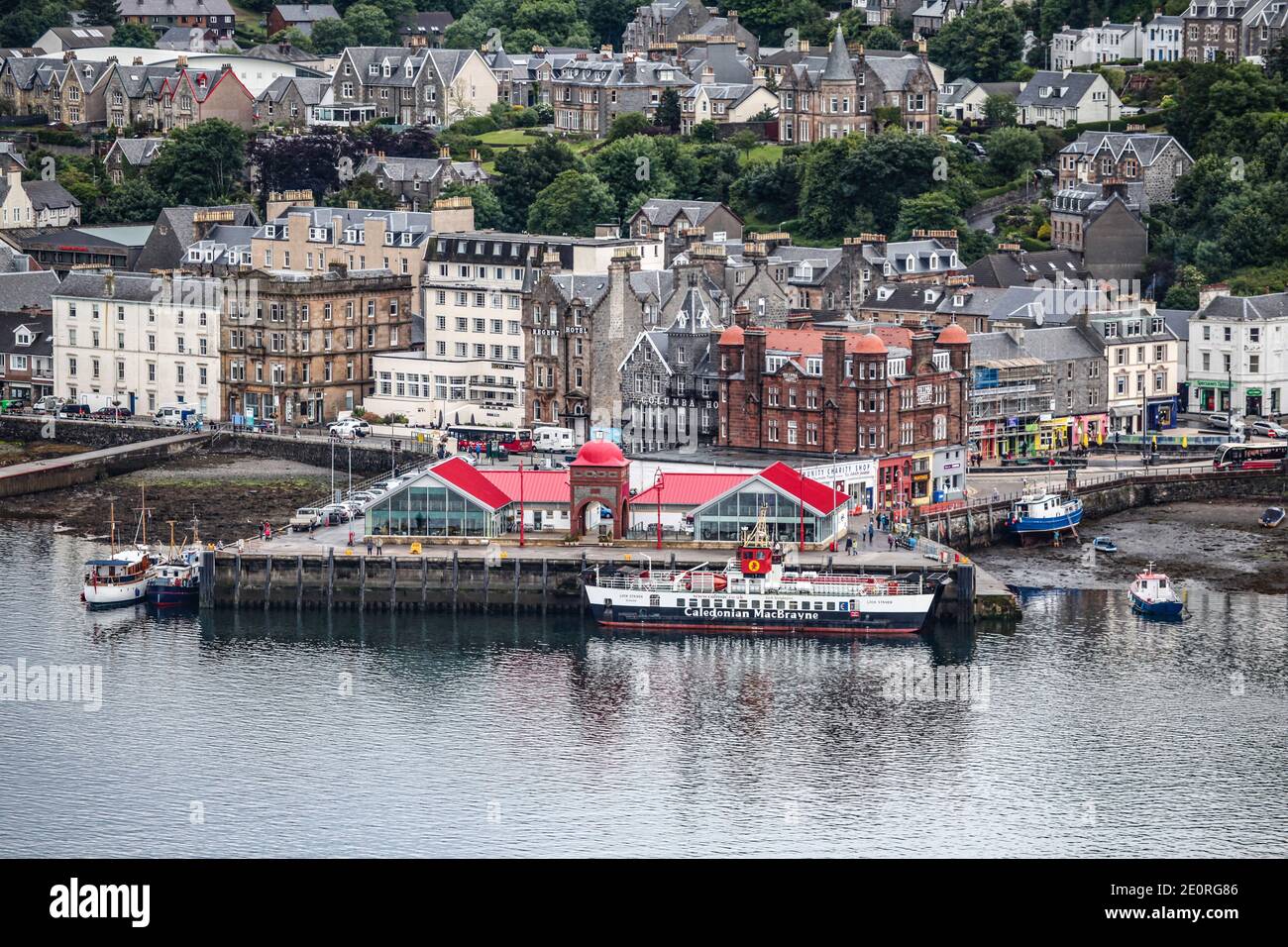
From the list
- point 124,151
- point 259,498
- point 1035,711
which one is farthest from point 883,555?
point 124,151

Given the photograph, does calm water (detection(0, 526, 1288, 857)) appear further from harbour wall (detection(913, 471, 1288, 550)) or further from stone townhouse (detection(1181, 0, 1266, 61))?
stone townhouse (detection(1181, 0, 1266, 61))

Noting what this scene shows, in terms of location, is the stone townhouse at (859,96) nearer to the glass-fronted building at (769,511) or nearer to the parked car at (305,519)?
the parked car at (305,519)

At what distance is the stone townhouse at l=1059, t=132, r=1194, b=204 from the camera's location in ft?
446

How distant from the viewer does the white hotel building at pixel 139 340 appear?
116125 millimetres

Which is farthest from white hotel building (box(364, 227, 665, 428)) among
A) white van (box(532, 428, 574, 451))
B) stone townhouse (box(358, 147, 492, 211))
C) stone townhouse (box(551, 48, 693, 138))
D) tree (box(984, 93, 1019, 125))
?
stone townhouse (box(551, 48, 693, 138))

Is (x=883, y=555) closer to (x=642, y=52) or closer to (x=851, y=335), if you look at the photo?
(x=851, y=335)

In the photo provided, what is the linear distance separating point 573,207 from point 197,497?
1752 inches

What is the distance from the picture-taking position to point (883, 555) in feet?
272

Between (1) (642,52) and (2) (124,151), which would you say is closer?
(2) (124,151)

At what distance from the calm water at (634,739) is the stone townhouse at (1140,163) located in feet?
187

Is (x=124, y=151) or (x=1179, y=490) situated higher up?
(x=124, y=151)

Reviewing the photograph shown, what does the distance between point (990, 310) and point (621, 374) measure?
19126 millimetres
